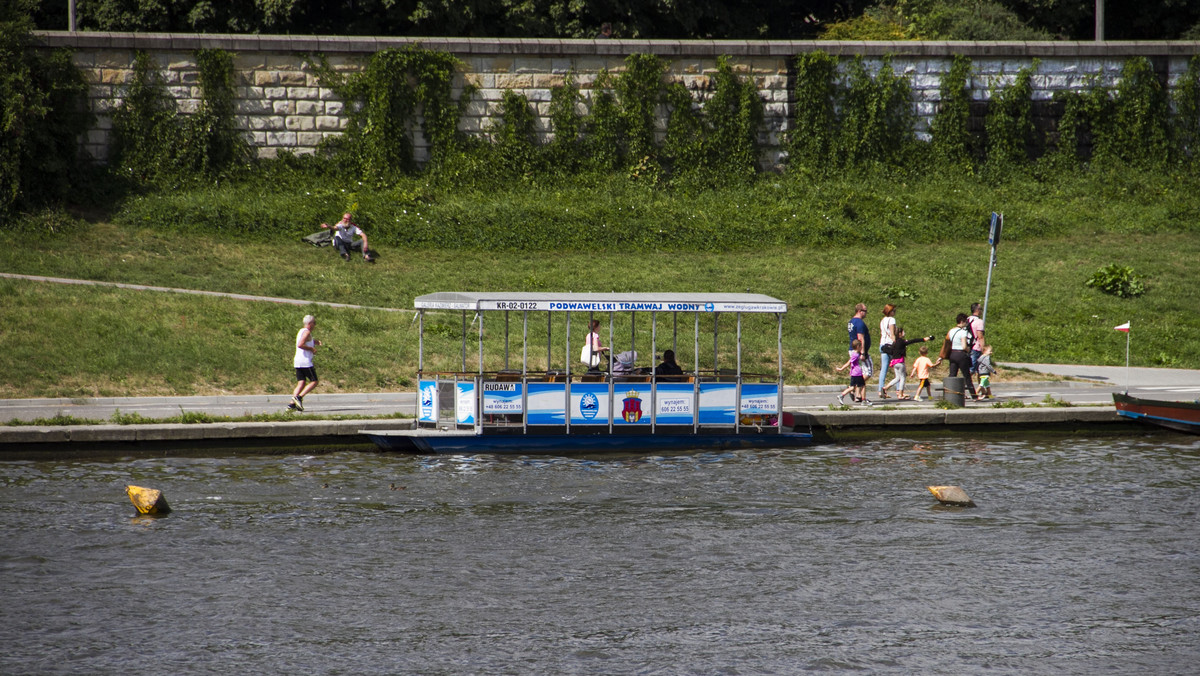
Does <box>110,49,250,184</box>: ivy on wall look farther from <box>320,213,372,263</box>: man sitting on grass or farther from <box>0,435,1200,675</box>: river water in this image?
<box>0,435,1200,675</box>: river water

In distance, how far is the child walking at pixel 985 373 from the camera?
19.6 meters

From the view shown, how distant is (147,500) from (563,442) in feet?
18.9

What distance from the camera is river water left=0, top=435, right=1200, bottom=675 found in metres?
9.52

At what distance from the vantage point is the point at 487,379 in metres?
16.5

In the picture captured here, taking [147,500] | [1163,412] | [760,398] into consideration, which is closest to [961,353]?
[1163,412]

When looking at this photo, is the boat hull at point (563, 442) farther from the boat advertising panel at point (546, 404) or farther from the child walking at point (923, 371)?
the child walking at point (923, 371)

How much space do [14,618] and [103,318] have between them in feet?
40.4

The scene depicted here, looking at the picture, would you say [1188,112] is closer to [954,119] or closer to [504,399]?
[954,119]

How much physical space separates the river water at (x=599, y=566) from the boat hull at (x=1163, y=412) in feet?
5.58

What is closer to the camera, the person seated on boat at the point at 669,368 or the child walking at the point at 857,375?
the person seated on boat at the point at 669,368

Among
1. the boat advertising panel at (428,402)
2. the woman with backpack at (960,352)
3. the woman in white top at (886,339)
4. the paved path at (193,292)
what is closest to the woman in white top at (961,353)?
the woman with backpack at (960,352)

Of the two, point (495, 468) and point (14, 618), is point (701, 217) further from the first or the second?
point (14, 618)

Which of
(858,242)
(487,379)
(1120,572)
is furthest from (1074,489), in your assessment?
(858,242)

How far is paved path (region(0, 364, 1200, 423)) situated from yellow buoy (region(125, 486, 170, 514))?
401cm
